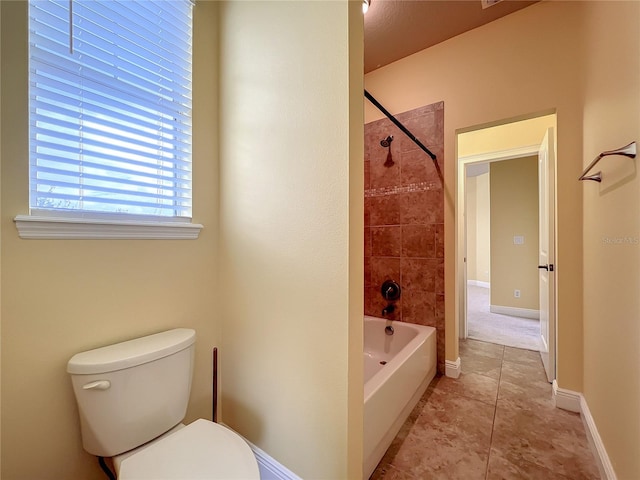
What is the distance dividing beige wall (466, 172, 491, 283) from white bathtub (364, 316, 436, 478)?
16.7ft

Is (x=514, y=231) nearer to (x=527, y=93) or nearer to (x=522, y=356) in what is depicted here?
(x=522, y=356)

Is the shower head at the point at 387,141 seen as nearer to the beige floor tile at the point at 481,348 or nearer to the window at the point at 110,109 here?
the window at the point at 110,109

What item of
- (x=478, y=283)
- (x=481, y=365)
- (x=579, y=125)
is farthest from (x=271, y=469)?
(x=478, y=283)

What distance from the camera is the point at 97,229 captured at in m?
1.08

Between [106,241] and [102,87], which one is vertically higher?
[102,87]

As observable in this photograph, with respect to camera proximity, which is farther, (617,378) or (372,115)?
(372,115)

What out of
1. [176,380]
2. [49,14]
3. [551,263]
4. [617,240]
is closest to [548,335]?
[551,263]

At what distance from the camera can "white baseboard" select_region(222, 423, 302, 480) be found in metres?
1.15

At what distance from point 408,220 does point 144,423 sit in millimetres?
2246

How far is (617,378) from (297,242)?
1568 millimetres

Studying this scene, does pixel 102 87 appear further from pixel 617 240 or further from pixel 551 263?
pixel 551 263

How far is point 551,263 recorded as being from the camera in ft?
6.75

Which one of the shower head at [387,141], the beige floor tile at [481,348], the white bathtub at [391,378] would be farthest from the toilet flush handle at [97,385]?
the beige floor tile at [481,348]

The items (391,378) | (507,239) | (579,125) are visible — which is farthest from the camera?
(507,239)
